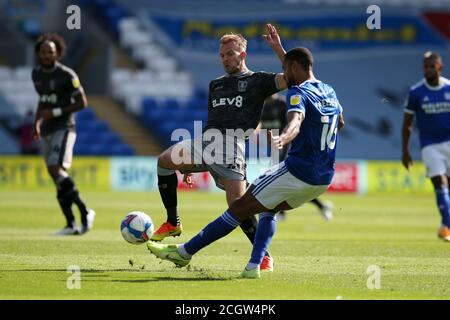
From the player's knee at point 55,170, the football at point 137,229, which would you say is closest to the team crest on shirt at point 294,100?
the football at point 137,229

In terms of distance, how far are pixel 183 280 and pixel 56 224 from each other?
787 cm

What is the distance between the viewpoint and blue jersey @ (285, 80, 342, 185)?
354 inches

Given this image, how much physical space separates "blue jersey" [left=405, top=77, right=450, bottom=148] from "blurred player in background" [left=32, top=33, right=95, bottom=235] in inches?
196

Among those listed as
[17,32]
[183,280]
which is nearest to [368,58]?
[17,32]

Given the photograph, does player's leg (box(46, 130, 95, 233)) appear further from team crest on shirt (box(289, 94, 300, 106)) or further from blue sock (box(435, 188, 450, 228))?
team crest on shirt (box(289, 94, 300, 106))

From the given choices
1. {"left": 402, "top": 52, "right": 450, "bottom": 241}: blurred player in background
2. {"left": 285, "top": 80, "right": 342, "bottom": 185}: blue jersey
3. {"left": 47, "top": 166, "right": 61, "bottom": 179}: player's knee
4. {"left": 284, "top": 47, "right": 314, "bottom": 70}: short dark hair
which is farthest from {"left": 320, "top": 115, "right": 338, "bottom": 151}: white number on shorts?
{"left": 47, "top": 166, "right": 61, "bottom": 179}: player's knee

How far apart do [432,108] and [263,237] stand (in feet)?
19.6

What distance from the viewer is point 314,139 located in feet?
29.6

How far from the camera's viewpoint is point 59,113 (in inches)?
568

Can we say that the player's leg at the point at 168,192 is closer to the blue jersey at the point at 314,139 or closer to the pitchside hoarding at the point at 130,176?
the blue jersey at the point at 314,139

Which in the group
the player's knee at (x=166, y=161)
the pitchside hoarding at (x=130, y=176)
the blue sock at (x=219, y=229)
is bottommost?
the pitchside hoarding at (x=130, y=176)

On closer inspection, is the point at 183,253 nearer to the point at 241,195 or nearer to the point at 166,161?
the point at 241,195

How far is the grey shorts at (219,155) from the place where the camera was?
10039 mm
